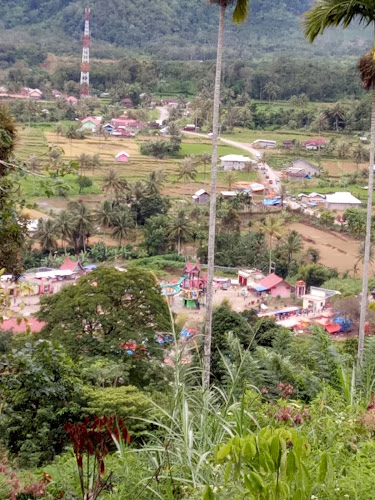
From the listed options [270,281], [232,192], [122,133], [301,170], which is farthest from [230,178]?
[122,133]

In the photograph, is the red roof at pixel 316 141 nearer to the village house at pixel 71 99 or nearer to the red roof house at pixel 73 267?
the village house at pixel 71 99

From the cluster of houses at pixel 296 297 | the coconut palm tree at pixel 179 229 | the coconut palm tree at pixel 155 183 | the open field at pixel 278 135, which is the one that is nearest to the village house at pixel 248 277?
the cluster of houses at pixel 296 297

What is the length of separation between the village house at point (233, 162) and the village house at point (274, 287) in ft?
46.5

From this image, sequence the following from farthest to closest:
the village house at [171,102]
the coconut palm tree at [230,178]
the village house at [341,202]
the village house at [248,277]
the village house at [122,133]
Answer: the village house at [171,102] < the village house at [122,133] < the coconut palm tree at [230,178] < the village house at [341,202] < the village house at [248,277]

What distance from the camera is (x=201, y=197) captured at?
27.8 m

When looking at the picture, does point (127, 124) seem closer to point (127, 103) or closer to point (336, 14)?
point (127, 103)

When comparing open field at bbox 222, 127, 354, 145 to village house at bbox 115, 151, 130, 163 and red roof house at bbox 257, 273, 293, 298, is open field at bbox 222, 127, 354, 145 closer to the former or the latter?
village house at bbox 115, 151, 130, 163

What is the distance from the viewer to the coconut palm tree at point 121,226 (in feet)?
76.1

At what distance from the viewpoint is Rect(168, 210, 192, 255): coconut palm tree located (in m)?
22.6

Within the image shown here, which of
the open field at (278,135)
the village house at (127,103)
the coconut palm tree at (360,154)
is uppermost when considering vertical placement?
the village house at (127,103)

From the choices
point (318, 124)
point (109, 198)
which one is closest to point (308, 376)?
point (109, 198)

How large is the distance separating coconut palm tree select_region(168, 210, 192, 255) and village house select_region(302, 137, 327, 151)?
15507 mm

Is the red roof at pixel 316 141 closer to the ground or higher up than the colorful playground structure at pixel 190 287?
higher up

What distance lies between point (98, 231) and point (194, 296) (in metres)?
6.91
